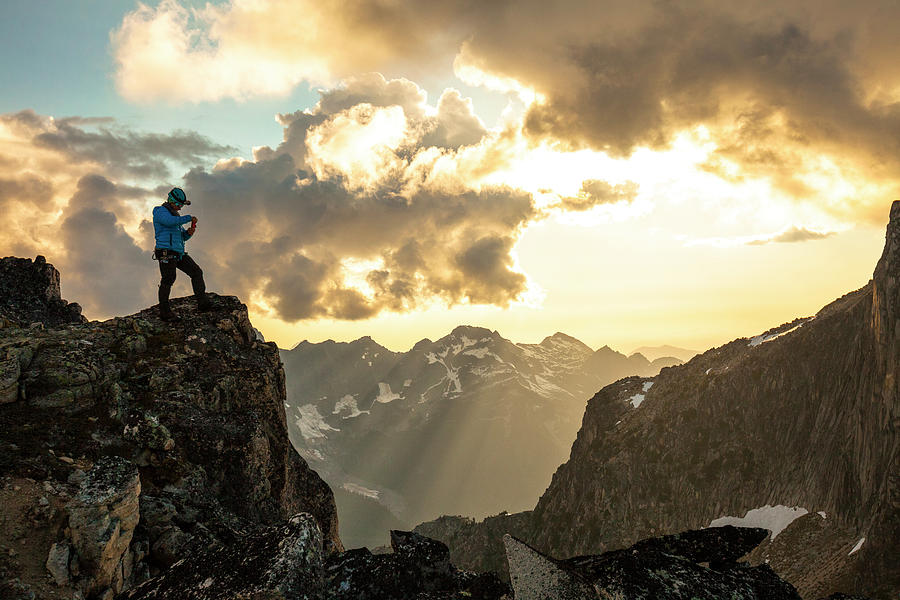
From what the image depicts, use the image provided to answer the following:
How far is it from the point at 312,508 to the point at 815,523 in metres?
121

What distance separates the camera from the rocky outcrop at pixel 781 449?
8838 cm

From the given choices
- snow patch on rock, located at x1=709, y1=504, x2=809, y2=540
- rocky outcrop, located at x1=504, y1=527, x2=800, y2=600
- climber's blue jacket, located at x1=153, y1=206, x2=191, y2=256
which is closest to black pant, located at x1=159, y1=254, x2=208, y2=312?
climber's blue jacket, located at x1=153, y1=206, x2=191, y2=256

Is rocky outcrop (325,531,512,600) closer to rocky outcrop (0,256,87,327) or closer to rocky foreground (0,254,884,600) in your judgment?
rocky foreground (0,254,884,600)

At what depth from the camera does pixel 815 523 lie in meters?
101

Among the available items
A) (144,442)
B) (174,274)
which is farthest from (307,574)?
(174,274)

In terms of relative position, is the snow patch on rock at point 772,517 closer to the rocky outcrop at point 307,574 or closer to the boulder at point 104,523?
the rocky outcrop at point 307,574

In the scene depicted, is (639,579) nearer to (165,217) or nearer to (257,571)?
(257,571)

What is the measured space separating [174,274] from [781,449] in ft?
518

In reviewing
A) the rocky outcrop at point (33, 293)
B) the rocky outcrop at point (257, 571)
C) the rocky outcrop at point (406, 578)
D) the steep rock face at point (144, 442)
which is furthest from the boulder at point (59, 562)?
the rocky outcrop at point (33, 293)

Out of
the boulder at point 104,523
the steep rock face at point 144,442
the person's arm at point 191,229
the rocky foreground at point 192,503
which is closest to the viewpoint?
the rocky foreground at point 192,503

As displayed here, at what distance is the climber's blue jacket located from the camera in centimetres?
2081

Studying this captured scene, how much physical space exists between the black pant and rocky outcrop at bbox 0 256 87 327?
15851 mm

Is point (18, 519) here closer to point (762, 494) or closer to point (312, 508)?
point (312, 508)

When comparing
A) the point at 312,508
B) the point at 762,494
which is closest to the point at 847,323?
the point at 762,494
